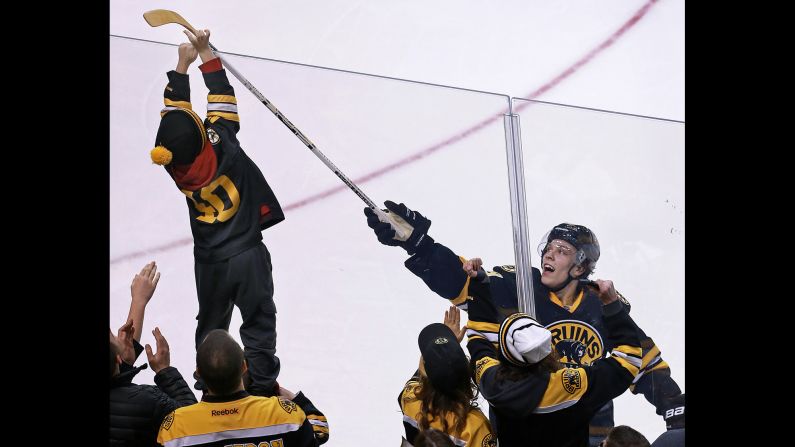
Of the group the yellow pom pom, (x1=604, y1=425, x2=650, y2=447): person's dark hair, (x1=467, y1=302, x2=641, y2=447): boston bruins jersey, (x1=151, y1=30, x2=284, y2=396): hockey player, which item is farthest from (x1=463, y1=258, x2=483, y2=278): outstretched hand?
the yellow pom pom

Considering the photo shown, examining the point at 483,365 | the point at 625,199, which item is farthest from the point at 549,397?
the point at 625,199

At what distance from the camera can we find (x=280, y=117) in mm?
2934

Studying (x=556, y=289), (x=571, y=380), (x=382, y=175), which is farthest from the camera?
(x=556, y=289)

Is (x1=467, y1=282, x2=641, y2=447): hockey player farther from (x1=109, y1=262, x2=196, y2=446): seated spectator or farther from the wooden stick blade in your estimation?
the wooden stick blade

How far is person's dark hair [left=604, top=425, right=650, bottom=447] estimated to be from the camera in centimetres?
253

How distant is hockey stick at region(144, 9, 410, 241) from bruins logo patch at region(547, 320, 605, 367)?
23.6 inches

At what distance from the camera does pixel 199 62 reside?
9.29ft

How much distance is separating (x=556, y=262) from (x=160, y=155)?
1361 mm

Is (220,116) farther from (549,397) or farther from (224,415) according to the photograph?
(549,397)

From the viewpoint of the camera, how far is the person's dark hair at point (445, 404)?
2.71 metres
